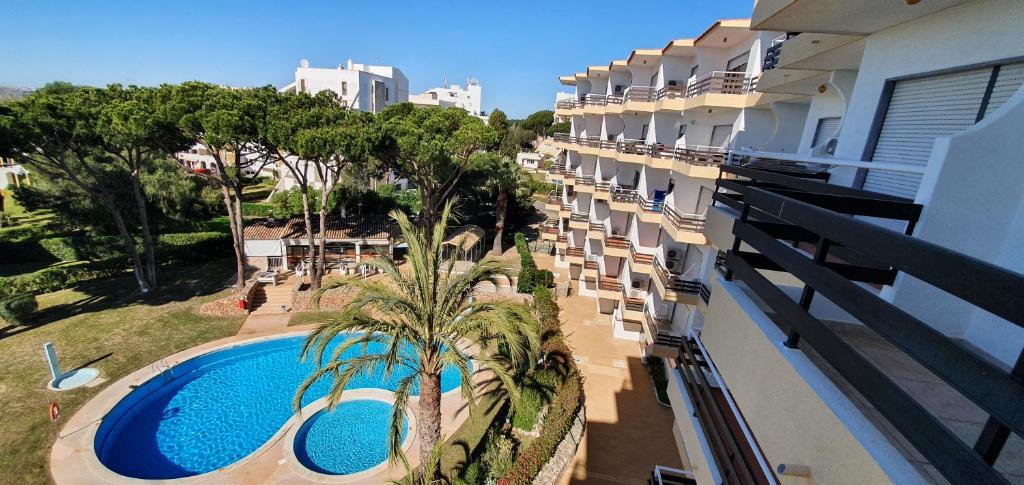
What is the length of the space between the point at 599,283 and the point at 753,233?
680 inches

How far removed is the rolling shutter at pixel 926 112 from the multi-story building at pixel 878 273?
0.03m

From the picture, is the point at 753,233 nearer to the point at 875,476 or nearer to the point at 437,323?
the point at 875,476

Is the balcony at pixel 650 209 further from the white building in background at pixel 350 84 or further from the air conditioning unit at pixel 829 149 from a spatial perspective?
the white building in background at pixel 350 84

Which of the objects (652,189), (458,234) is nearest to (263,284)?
(458,234)

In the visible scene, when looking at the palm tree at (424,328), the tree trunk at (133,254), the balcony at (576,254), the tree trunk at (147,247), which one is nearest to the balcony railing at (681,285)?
the palm tree at (424,328)

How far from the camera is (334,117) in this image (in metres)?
23.3

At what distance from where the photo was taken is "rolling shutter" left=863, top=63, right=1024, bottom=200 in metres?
4.95

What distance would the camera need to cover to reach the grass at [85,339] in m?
13.3

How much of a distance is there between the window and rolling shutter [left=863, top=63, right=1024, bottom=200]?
373 inches

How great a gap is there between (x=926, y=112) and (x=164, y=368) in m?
25.2

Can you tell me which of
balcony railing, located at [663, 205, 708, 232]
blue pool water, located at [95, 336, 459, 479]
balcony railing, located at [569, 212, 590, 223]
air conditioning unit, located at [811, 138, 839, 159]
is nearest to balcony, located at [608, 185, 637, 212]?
balcony railing, located at [663, 205, 708, 232]

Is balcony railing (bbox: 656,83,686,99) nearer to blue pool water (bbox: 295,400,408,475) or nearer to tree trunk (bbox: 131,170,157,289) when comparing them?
blue pool water (bbox: 295,400,408,475)

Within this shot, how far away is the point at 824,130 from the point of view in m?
9.77

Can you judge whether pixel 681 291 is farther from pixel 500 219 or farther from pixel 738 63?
pixel 500 219
